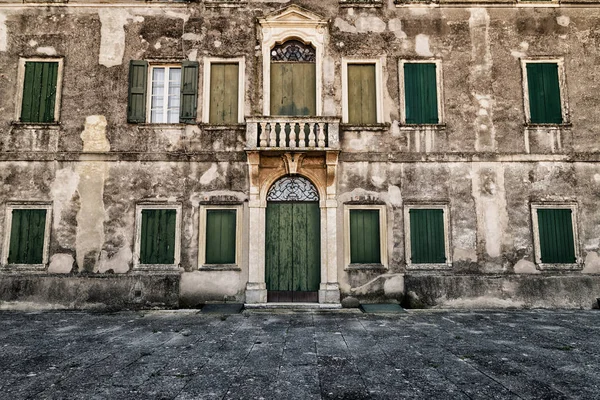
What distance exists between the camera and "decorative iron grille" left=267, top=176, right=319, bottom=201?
11102mm

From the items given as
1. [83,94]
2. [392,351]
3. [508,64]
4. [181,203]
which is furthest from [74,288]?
[508,64]

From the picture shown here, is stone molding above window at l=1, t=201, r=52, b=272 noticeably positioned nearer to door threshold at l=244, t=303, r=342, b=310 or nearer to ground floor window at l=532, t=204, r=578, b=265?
Result: door threshold at l=244, t=303, r=342, b=310

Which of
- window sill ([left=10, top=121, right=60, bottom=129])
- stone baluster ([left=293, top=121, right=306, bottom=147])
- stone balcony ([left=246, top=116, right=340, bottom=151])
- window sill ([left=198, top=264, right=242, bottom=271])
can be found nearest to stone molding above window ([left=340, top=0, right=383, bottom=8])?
stone balcony ([left=246, top=116, right=340, bottom=151])

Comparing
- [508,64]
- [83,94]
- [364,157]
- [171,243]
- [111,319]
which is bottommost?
[111,319]

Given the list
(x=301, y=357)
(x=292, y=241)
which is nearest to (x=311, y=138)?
(x=292, y=241)

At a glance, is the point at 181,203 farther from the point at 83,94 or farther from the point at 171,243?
the point at 83,94

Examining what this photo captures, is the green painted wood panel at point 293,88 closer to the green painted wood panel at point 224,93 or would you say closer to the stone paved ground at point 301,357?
the green painted wood panel at point 224,93

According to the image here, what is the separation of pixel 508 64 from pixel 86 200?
500 inches

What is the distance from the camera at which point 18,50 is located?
1130cm

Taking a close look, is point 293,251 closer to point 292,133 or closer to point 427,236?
point 292,133

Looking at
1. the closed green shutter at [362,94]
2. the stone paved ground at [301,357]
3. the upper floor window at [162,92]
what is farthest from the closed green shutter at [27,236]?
the closed green shutter at [362,94]

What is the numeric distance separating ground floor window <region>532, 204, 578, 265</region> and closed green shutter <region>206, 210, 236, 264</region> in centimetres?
841

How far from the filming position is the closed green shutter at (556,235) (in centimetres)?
1072

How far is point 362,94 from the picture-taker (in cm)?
1145
